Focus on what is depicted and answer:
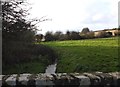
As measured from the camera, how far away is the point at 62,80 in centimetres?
450

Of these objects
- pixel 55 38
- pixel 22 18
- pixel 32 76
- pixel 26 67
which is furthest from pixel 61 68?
pixel 55 38

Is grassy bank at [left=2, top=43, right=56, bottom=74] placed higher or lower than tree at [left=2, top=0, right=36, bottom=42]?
lower

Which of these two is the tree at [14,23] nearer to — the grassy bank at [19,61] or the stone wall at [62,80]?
the grassy bank at [19,61]

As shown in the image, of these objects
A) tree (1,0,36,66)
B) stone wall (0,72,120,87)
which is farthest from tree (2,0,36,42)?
stone wall (0,72,120,87)

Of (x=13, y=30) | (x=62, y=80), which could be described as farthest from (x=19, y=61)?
(x=62, y=80)

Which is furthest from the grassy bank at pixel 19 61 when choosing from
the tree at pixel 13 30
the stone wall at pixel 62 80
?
the stone wall at pixel 62 80

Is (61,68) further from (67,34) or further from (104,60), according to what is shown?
(67,34)

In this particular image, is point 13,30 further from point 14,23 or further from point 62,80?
point 62,80

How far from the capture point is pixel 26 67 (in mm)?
14844

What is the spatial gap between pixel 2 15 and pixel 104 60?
6.89 m

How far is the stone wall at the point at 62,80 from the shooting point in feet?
14.6

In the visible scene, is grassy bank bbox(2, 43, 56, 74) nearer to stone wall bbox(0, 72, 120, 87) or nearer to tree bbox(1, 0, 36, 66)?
tree bbox(1, 0, 36, 66)

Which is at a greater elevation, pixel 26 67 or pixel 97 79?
pixel 97 79

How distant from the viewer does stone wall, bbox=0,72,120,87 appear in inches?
175
